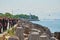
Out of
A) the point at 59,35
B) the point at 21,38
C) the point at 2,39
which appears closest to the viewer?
the point at 21,38

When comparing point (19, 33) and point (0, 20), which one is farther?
point (0, 20)

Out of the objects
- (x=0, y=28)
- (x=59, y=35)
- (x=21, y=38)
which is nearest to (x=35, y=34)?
(x=21, y=38)

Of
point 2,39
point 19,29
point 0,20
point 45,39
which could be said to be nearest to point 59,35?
point 2,39

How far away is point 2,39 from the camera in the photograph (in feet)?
23.5

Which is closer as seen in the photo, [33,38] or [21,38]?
[33,38]

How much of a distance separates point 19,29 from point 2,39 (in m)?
2.73

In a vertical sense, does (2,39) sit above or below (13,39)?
below

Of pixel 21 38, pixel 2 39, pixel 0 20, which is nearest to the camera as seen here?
pixel 21 38

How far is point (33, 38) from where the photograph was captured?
359 cm

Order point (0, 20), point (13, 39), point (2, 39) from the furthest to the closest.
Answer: point (0, 20)
point (2, 39)
point (13, 39)

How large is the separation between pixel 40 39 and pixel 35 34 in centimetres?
12

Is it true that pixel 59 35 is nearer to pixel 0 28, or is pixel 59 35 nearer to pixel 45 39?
pixel 45 39

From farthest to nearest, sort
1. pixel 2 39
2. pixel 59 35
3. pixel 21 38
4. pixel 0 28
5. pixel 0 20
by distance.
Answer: pixel 0 20, pixel 0 28, pixel 59 35, pixel 2 39, pixel 21 38

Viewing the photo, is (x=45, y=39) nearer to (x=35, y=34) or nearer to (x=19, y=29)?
(x=35, y=34)
